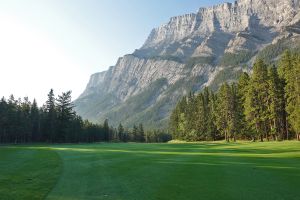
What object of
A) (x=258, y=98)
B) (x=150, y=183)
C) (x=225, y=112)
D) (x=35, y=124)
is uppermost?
(x=258, y=98)

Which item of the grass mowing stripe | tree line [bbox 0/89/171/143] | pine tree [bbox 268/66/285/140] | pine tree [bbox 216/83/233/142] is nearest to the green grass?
the grass mowing stripe

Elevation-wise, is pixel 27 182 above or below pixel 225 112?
below

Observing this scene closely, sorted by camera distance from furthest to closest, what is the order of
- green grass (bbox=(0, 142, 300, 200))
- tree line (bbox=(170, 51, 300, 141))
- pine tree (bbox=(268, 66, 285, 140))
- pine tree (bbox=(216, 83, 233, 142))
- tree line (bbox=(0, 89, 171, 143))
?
tree line (bbox=(0, 89, 171, 143))
pine tree (bbox=(216, 83, 233, 142))
pine tree (bbox=(268, 66, 285, 140))
tree line (bbox=(170, 51, 300, 141))
green grass (bbox=(0, 142, 300, 200))

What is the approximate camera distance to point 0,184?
14500mm

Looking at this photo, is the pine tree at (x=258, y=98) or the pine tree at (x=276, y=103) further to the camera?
the pine tree at (x=258, y=98)

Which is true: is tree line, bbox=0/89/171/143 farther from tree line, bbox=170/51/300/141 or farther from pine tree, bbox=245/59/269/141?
pine tree, bbox=245/59/269/141

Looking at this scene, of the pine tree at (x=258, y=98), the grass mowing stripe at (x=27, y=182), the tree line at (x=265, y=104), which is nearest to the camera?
the grass mowing stripe at (x=27, y=182)

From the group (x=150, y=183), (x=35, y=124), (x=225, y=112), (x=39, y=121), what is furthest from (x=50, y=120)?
(x=150, y=183)

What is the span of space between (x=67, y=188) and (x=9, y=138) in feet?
339

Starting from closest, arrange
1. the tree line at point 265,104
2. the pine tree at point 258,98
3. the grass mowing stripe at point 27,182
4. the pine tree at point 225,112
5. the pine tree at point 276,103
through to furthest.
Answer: the grass mowing stripe at point 27,182 < the tree line at point 265,104 < the pine tree at point 276,103 < the pine tree at point 258,98 < the pine tree at point 225,112

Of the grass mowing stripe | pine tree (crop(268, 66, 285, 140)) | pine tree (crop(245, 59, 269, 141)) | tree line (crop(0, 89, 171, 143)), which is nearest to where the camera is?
the grass mowing stripe

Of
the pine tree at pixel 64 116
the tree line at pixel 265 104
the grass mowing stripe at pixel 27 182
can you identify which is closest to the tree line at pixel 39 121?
the pine tree at pixel 64 116

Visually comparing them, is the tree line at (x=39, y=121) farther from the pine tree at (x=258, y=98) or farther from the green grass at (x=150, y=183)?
the green grass at (x=150, y=183)

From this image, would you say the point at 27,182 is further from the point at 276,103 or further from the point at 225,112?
the point at 225,112
